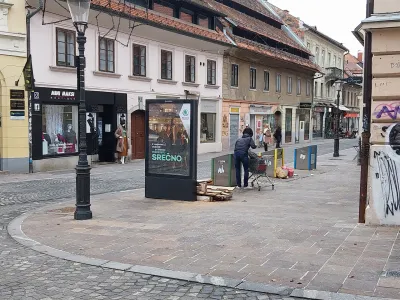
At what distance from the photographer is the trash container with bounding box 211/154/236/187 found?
493 inches

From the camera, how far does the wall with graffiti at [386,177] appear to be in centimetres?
776

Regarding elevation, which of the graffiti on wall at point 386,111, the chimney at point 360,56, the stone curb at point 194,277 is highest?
the chimney at point 360,56

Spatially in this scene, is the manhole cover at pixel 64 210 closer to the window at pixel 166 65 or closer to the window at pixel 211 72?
the window at pixel 166 65

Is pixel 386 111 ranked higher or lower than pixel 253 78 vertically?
lower

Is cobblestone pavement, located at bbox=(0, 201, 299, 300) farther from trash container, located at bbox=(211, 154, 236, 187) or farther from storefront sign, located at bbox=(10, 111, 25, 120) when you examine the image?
storefront sign, located at bbox=(10, 111, 25, 120)

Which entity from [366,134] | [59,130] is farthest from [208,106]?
[366,134]

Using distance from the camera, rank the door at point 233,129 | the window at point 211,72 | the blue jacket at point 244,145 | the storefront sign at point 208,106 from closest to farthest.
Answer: the blue jacket at point 244,145
the storefront sign at point 208,106
the window at point 211,72
the door at point 233,129

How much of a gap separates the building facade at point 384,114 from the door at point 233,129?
71.5ft

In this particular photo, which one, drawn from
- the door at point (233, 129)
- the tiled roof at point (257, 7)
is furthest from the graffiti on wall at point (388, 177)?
the tiled roof at point (257, 7)

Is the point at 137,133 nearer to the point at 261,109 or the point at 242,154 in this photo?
the point at 242,154

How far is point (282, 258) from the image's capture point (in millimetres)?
6086

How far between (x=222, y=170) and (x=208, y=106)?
1520cm

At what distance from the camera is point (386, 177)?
7840 mm

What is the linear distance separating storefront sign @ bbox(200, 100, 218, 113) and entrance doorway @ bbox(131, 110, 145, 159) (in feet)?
16.4
